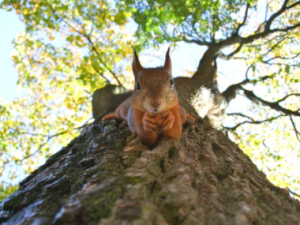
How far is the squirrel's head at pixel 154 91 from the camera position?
6.24 ft

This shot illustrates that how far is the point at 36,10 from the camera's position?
219 inches

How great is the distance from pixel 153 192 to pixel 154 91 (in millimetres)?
876

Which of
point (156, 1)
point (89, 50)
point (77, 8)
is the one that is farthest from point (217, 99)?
point (77, 8)

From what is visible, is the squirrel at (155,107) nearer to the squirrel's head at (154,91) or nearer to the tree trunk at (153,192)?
the squirrel's head at (154,91)

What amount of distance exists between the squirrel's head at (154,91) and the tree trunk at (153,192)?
0.33 meters

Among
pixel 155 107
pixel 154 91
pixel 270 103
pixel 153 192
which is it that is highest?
pixel 154 91

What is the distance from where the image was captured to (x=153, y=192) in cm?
135

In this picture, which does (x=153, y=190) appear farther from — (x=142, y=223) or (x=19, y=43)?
(x=19, y=43)

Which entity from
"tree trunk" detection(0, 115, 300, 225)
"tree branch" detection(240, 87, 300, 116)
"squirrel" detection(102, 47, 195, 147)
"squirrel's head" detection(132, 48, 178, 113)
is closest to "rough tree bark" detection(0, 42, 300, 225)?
"tree trunk" detection(0, 115, 300, 225)

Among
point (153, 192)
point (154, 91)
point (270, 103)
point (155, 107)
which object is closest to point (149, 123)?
point (155, 107)

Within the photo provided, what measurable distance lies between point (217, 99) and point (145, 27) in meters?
2.47

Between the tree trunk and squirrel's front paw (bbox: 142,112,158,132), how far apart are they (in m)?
0.16

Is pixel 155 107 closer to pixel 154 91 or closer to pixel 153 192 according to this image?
pixel 154 91

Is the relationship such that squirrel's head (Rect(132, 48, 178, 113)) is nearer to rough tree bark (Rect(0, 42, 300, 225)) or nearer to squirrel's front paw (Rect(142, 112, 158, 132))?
squirrel's front paw (Rect(142, 112, 158, 132))
